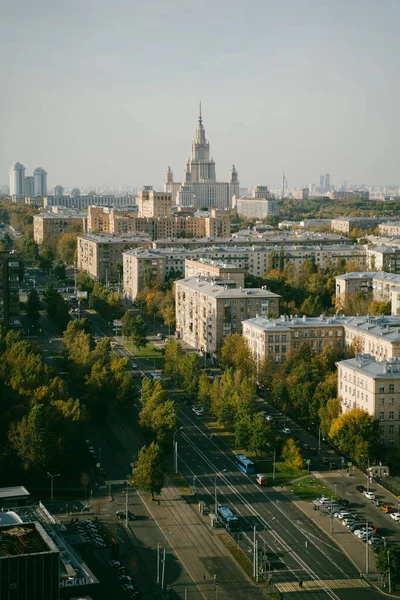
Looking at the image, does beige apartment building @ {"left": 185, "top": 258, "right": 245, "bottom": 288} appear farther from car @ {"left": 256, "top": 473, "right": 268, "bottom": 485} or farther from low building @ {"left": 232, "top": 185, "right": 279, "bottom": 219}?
low building @ {"left": 232, "top": 185, "right": 279, "bottom": 219}

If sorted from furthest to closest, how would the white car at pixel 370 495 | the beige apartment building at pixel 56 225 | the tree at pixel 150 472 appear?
1. the beige apartment building at pixel 56 225
2. the white car at pixel 370 495
3. the tree at pixel 150 472

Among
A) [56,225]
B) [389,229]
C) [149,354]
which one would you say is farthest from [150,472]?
[56,225]

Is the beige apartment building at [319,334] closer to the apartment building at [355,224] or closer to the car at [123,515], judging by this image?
the car at [123,515]

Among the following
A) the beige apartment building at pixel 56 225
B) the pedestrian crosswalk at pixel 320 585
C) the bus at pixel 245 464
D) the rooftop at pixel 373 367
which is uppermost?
the beige apartment building at pixel 56 225

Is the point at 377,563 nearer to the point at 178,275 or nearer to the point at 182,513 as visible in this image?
the point at 182,513

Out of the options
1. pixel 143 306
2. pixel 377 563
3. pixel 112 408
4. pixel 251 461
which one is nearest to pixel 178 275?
pixel 143 306

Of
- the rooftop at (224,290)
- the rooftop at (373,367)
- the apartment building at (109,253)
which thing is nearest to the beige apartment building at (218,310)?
the rooftop at (224,290)

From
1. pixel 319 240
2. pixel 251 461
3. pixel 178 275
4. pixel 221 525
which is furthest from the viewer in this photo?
pixel 319 240
